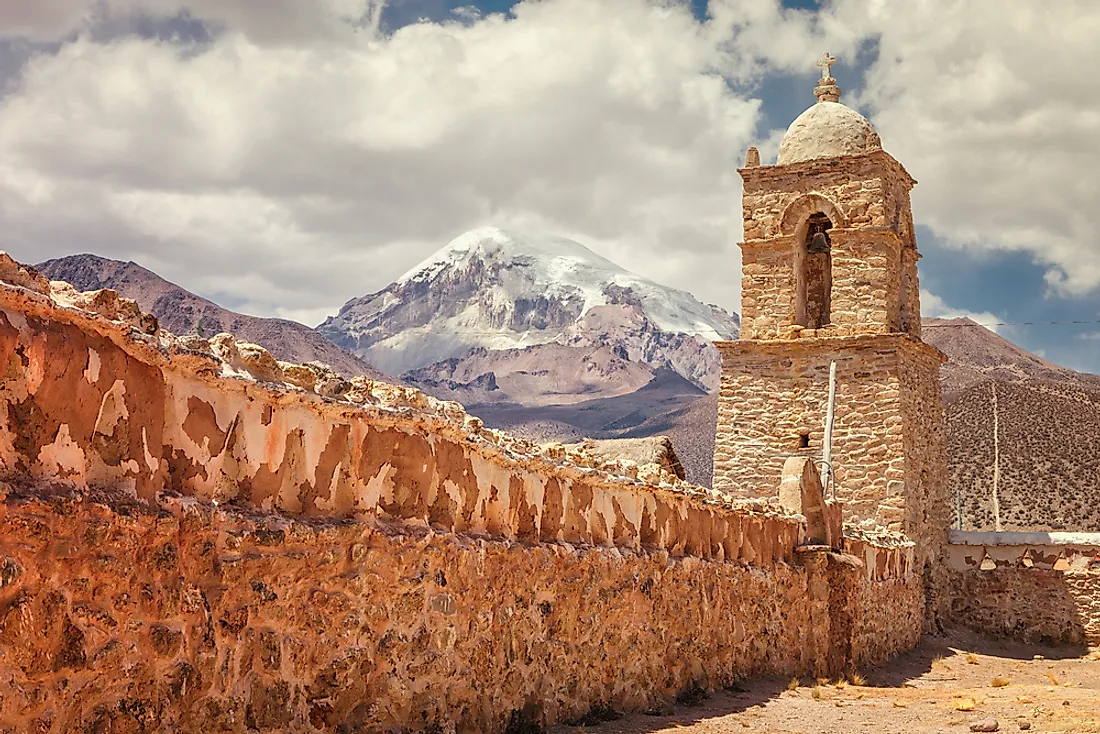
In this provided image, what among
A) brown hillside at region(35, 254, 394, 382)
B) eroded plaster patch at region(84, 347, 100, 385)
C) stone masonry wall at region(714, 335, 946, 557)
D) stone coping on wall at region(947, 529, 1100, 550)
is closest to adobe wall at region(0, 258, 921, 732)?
eroded plaster patch at region(84, 347, 100, 385)

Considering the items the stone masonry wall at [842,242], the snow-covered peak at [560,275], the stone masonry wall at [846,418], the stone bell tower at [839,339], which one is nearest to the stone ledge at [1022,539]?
the stone bell tower at [839,339]

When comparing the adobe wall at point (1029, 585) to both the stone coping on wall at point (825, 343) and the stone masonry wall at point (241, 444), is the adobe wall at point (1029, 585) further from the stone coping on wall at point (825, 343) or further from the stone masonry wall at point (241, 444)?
the stone masonry wall at point (241, 444)

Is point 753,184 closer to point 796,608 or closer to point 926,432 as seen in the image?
point 926,432

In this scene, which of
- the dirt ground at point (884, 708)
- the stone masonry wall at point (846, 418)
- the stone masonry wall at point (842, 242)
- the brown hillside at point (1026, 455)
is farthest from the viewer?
the brown hillside at point (1026, 455)

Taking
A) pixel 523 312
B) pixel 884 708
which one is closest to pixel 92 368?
pixel 884 708

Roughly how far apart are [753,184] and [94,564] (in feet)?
60.8

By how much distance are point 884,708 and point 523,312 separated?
162m

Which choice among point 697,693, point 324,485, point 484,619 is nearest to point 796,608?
point 697,693

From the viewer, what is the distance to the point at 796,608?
1118 centimetres

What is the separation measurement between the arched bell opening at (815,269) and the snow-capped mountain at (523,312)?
407 feet

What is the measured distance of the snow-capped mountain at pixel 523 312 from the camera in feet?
516

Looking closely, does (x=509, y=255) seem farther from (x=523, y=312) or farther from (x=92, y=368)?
(x=92, y=368)

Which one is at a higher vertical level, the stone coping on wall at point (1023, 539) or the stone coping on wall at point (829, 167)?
the stone coping on wall at point (829, 167)

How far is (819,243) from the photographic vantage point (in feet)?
68.3
